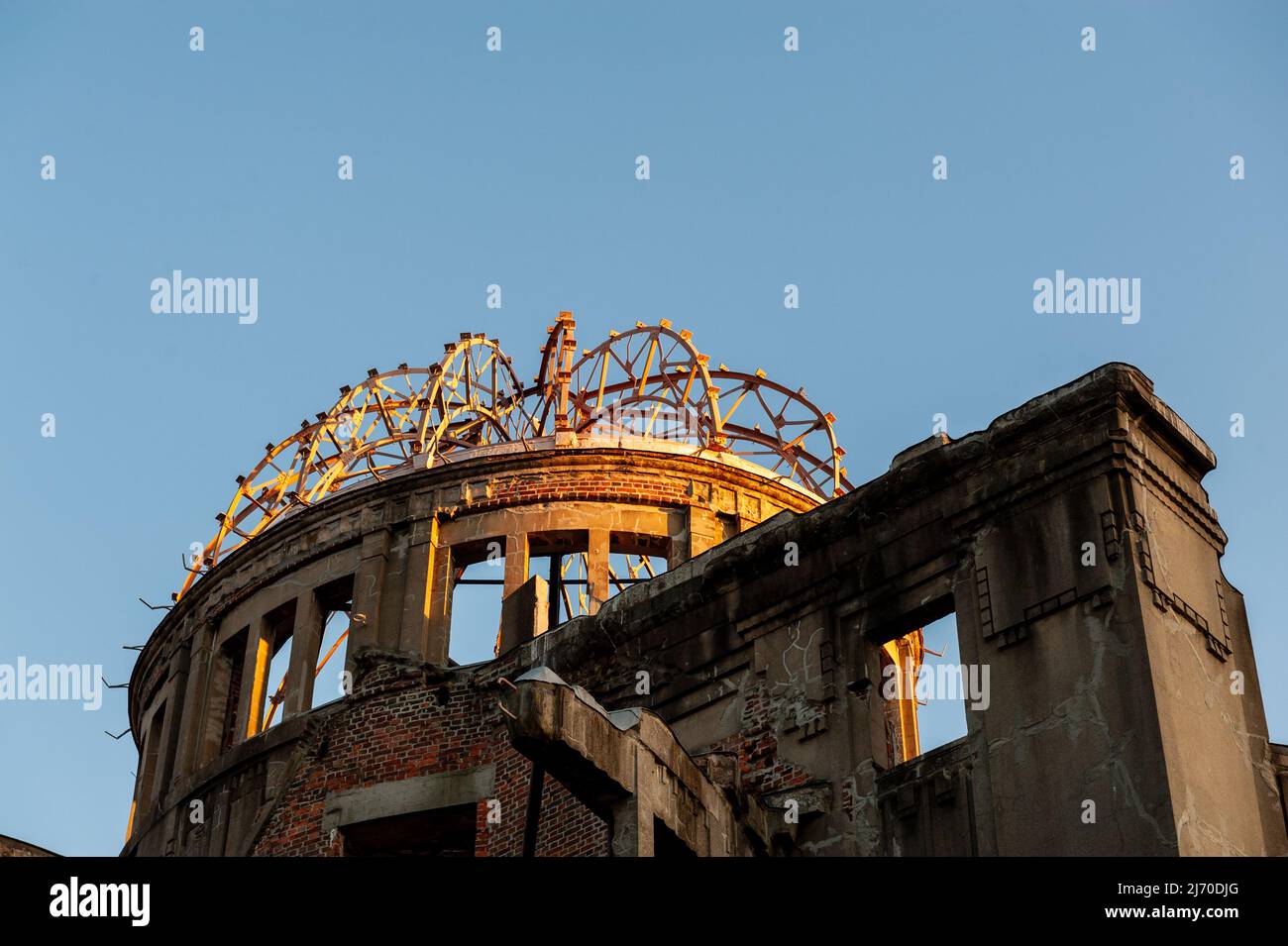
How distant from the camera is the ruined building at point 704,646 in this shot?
16.1 m

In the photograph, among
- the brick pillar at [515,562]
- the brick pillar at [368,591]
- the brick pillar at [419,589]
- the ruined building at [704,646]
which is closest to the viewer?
the ruined building at [704,646]

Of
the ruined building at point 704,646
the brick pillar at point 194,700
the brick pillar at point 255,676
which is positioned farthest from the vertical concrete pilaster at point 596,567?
the brick pillar at point 194,700

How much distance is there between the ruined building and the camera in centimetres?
1609

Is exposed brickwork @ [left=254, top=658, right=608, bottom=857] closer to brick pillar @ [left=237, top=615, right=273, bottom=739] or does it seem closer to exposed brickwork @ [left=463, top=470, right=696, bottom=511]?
brick pillar @ [left=237, top=615, right=273, bottom=739]

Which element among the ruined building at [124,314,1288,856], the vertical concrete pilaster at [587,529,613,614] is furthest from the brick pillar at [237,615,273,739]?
the vertical concrete pilaster at [587,529,613,614]

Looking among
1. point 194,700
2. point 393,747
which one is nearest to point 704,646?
point 393,747

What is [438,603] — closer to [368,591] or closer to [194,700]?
[368,591]

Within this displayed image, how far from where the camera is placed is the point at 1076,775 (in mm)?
15977

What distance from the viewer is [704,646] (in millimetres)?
20000

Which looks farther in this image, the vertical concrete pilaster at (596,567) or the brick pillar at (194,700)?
the brick pillar at (194,700)

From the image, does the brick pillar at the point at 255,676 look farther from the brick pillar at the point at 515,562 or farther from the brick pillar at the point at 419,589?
the brick pillar at the point at 515,562

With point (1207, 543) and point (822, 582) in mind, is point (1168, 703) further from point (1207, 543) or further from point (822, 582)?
point (822, 582)

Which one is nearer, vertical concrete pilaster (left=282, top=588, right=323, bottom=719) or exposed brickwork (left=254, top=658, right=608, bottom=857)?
exposed brickwork (left=254, top=658, right=608, bottom=857)
